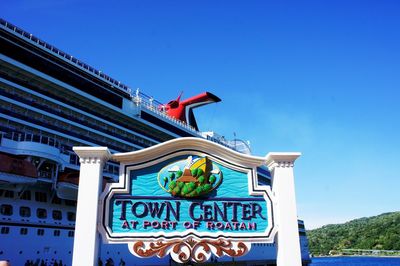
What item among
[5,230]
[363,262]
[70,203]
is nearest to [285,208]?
[5,230]

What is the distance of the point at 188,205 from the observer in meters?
7.18

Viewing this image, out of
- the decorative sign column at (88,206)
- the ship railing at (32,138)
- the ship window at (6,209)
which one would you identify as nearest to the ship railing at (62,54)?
the ship railing at (32,138)

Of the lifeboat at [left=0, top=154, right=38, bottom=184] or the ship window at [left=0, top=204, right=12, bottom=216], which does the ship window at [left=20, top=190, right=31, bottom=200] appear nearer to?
the ship window at [left=0, top=204, right=12, bottom=216]

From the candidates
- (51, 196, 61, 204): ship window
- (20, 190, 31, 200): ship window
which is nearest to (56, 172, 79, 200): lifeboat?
(51, 196, 61, 204): ship window

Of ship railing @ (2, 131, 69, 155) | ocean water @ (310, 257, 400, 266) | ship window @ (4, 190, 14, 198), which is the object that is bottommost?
ocean water @ (310, 257, 400, 266)

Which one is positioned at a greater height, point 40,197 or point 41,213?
point 40,197

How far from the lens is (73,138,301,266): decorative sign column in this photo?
22.8 feet

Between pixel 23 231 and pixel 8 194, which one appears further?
pixel 8 194

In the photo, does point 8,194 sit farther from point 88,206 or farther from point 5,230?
point 88,206

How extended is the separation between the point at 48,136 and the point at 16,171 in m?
5.81

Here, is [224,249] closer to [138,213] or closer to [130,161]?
[138,213]

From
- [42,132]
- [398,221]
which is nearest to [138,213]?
[42,132]

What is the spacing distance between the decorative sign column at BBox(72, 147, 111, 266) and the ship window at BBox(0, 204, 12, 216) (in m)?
16.7

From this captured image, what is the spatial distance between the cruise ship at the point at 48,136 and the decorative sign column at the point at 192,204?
33.3 ft
